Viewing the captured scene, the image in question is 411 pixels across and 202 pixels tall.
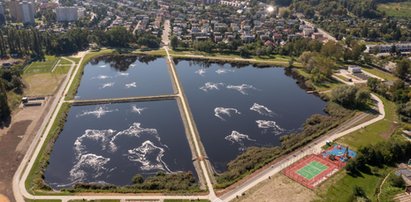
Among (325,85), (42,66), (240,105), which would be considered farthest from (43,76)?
(325,85)

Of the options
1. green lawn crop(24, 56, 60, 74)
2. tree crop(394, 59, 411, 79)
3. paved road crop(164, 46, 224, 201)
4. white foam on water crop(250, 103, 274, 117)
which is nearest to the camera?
paved road crop(164, 46, 224, 201)

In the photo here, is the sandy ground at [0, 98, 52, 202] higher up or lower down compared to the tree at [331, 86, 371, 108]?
lower down

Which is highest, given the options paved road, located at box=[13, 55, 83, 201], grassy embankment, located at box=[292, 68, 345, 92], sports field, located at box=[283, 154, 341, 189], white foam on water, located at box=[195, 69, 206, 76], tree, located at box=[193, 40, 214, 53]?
tree, located at box=[193, 40, 214, 53]

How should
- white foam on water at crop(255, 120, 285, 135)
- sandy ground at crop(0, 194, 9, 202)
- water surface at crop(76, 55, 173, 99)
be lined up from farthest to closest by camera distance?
water surface at crop(76, 55, 173, 99) < white foam on water at crop(255, 120, 285, 135) < sandy ground at crop(0, 194, 9, 202)

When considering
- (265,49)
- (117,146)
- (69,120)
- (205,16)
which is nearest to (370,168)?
(117,146)

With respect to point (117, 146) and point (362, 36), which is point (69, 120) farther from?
point (362, 36)

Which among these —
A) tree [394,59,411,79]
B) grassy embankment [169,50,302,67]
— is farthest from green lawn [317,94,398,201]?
grassy embankment [169,50,302,67]

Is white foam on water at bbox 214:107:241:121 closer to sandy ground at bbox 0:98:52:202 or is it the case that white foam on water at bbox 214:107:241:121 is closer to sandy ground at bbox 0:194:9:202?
sandy ground at bbox 0:98:52:202

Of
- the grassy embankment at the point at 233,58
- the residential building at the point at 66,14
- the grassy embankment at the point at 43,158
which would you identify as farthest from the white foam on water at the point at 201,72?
the residential building at the point at 66,14
